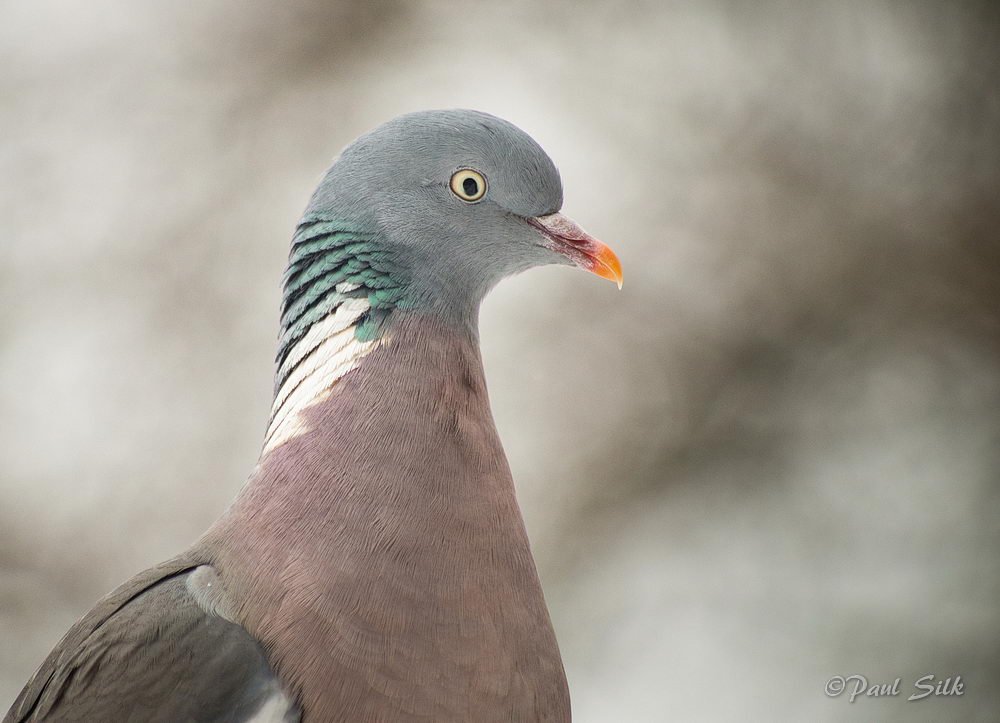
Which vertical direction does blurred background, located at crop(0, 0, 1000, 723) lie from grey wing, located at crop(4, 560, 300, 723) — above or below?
above

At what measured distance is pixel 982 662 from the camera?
3.62 m

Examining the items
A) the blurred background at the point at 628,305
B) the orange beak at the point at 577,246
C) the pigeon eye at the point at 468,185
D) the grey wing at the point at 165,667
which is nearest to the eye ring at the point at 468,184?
the pigeon eye at the point at 468,185

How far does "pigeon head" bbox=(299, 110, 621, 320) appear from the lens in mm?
1734

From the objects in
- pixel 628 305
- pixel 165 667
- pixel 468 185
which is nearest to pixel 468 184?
pixel 468 185

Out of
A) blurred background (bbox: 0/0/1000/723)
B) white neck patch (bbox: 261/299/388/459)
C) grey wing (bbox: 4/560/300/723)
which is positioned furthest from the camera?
blurred background (bbox: 0/0/1000/723)

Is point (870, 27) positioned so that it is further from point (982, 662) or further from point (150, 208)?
point (150, 208)

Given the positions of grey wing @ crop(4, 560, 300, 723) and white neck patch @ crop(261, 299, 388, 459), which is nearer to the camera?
grey wing @ crop(4, 560, 300, 723)

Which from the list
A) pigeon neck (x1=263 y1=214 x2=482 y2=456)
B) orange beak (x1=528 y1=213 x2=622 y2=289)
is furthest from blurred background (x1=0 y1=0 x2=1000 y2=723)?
pigeon neck (x1=263 y1=214 x2=482 y2=456)

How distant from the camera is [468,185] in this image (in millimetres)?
1817

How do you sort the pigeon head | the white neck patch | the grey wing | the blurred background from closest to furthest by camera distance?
the grey wing, the white neck patch, the pigeon head, the blurred background

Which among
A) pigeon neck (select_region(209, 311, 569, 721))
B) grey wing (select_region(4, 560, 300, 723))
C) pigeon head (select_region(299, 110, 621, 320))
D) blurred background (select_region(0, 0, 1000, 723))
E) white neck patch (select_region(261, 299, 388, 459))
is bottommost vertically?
grey wing (select_region(4, 560, 300, 723))

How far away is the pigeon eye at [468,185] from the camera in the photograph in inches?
70.9

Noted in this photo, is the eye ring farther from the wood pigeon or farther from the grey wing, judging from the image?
the grey wing

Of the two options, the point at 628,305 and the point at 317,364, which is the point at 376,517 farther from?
the point at 628,305
